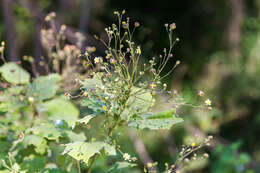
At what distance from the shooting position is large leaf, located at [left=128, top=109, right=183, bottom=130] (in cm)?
73

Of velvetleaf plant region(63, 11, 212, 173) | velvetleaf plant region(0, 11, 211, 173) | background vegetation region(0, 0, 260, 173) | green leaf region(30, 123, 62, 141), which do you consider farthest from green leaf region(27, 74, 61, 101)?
background vegetation region(0, 0, 260, 173)

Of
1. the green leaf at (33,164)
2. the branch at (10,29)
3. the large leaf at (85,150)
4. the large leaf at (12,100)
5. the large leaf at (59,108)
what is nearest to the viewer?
the large leaf at (85,150)

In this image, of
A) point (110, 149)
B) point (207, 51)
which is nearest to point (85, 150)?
point (110, 149)

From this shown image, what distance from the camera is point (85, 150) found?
0.68m

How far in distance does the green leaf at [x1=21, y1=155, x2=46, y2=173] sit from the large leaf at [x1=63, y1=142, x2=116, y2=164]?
0.50ft

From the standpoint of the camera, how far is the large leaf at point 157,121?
28.9 inches

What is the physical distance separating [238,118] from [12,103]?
3256 millimetres

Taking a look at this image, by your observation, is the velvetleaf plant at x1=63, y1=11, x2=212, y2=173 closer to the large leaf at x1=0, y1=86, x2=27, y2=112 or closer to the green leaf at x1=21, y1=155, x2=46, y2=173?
the green leaf at x1=21, y1=155, x2=46, y2=173

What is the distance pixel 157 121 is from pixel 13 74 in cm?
62

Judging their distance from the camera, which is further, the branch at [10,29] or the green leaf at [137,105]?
the branch at [10,29]

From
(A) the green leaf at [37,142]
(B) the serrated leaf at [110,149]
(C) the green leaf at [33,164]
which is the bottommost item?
(C) the green leaf at [33,164]

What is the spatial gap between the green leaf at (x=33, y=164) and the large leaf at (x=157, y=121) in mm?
282

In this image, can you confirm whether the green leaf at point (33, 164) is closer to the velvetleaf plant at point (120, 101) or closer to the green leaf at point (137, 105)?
the velvetleaf plant at point (120, 101)

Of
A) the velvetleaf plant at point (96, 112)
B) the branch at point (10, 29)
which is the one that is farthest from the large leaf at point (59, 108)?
the branch at point (10, 29)
